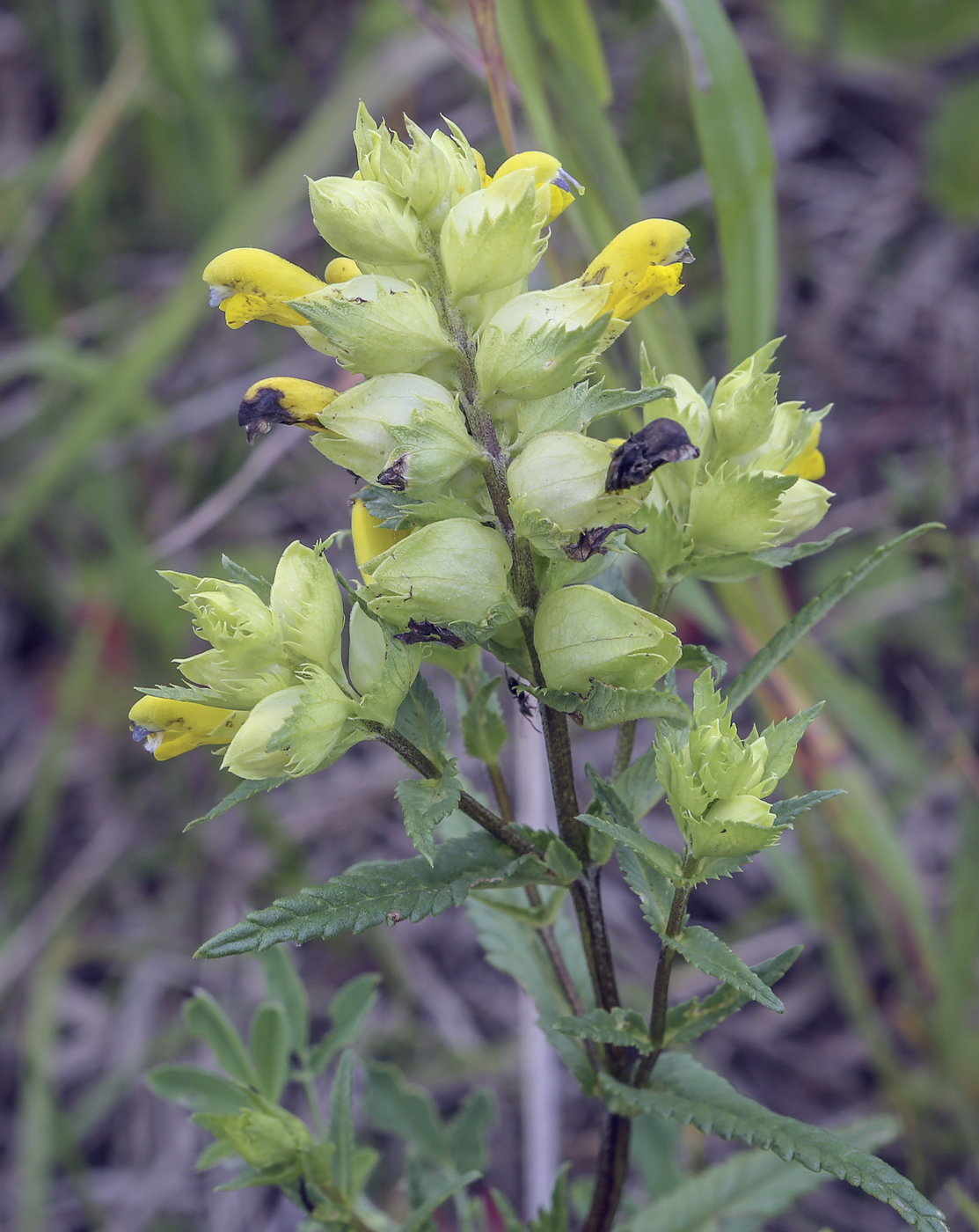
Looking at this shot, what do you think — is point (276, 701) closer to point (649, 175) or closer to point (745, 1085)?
point (745, 1085)

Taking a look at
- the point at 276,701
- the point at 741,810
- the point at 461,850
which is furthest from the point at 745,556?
the point at 276,701

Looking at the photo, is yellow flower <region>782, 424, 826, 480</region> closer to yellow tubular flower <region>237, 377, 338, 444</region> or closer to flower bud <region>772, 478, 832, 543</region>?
flower bud <region>772, 478, 832, 543</region>

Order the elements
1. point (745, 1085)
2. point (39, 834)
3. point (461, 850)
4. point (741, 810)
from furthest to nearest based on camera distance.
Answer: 1. point (39, 834)
2. point (745, 1085)
3. point (461, 850)
4. point (741, 810)

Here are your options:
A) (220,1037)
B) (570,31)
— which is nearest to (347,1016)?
(220,1037)

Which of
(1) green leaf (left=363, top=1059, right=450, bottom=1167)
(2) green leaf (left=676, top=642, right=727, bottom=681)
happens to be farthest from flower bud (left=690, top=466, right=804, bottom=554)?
(1) green leaf (left=363, top=1059, right=450, bottom=1167)

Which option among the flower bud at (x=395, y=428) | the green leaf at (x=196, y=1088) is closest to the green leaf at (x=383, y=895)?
the flower bud at (x=395, y=428)

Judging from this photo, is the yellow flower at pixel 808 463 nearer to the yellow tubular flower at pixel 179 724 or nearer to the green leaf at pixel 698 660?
the green leaf at pixel 698 660

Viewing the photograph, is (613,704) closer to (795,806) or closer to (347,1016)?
(795,806)
